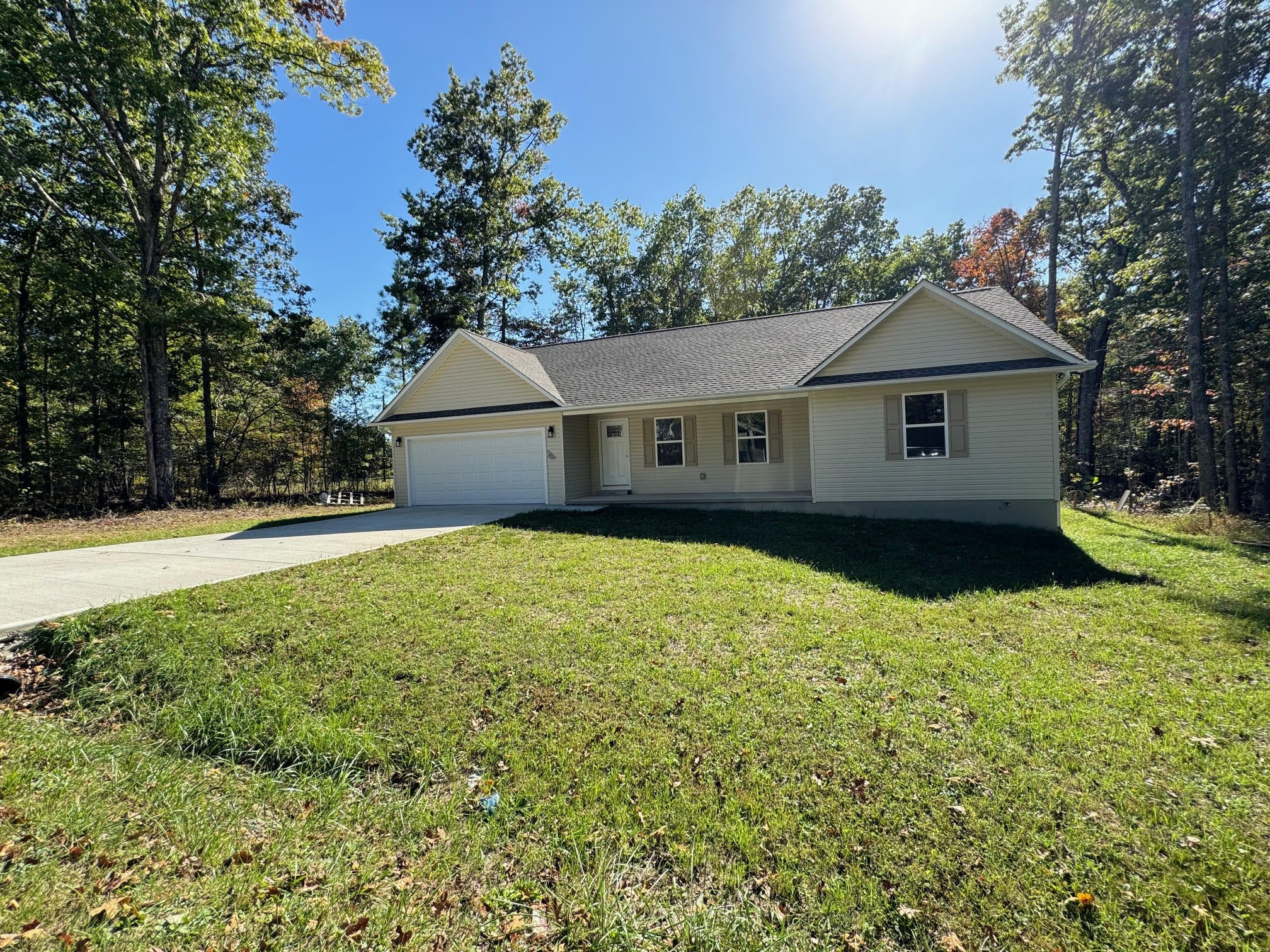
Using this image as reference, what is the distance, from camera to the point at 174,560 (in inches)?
323

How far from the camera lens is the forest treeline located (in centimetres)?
1412

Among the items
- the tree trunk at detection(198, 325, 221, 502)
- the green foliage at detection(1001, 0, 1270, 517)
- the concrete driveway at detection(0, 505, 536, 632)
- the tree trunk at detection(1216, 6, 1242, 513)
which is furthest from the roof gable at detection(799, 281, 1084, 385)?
the tree trunk at detection(198, 325, 221, 502)

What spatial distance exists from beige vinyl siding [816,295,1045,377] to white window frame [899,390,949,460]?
1.82 feet

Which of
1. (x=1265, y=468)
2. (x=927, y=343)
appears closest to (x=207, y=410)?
(x=927, y=343)

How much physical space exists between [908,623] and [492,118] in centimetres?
2954

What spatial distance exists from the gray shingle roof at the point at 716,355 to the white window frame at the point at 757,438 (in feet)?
3.35

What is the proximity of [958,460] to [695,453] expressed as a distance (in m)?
5.93

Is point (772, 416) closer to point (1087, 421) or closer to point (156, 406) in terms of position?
point (1087, 421)

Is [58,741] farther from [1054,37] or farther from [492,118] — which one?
[492,118]

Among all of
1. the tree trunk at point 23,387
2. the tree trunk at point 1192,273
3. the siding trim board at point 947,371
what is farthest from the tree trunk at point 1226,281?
the tree trunk at point 23,387

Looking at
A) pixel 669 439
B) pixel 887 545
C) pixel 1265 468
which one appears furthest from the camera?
pixel 669 439

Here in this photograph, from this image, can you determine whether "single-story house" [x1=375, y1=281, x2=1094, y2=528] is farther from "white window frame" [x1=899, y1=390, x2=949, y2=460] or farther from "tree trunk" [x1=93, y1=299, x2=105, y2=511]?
"tree trunk" [x1=93, y1=299, x2=105, y2=511]

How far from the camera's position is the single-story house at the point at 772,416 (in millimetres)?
10172

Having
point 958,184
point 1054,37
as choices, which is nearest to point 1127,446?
point 958,184
